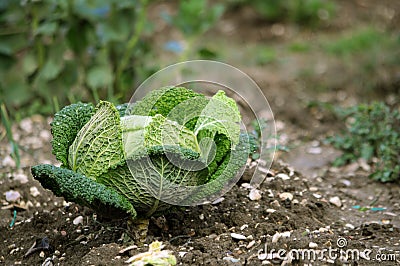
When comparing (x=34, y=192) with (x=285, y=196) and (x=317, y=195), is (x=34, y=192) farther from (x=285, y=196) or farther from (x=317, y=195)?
(x=317, y=195)

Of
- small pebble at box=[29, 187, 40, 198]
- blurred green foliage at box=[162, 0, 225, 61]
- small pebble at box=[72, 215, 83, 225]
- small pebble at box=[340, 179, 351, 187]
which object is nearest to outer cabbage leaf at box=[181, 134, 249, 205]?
small pebble at box=[72, 215, 83, 225]

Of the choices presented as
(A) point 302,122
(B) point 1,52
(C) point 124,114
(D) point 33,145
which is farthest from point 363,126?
(B) point 1,52

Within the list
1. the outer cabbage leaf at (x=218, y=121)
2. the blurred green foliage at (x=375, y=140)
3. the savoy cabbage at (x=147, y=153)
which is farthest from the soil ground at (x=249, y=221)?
the outer cabbage leaf at (x=218, y=121)

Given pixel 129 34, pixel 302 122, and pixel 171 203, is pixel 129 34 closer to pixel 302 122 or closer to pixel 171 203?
pixel 302 122

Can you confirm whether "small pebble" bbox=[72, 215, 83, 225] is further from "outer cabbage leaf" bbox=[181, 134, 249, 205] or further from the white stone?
the white stone

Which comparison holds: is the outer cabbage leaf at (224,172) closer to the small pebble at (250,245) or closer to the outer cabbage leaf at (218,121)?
the outer cabbage leaf at (218,121)

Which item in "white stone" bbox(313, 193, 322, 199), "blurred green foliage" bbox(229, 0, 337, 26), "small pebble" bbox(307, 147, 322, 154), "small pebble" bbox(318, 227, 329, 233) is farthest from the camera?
"blurred green foliage" bbox(229, 0, 337, 26)
